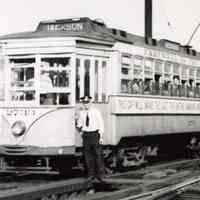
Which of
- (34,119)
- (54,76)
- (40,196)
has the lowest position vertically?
(40,196)

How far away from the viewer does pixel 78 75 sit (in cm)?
1462

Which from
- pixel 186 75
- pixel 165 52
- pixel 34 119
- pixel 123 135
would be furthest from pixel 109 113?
pixel 186 75

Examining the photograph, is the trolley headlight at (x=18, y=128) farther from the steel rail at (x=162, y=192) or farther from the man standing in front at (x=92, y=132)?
the steel rail at (x=162, y=192)

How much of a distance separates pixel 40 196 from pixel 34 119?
14.3 ft

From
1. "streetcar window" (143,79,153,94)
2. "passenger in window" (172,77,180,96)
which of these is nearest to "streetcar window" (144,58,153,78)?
"streetcar window" (143,79,153,94)

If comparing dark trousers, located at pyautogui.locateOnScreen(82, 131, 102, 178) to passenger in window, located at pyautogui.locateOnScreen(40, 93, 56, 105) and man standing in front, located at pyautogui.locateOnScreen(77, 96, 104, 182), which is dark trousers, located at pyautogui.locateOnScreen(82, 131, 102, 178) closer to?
man standing in front, located at pyautogui.locateOnScreen(77, 96, 104, 182)

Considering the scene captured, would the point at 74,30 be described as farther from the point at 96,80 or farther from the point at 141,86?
the point at 141,86

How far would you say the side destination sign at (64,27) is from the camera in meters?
15.6

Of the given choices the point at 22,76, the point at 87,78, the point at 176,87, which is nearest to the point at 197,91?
the point at 176,87

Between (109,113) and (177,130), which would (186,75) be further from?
(109,113)

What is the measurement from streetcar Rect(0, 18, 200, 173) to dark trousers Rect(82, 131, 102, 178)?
4.36 ft

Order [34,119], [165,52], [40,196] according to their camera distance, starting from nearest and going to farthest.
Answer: [40,196]
[34,119]
[165,52]

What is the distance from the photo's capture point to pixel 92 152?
42.5ft

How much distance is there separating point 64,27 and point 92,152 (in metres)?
3.96
